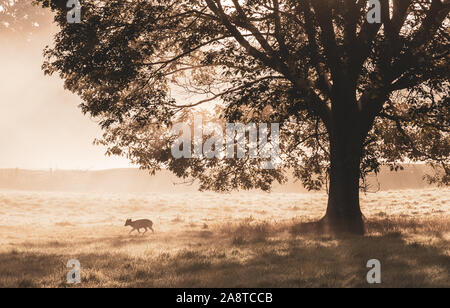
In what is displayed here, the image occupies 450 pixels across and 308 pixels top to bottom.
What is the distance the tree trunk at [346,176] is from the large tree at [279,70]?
33mm

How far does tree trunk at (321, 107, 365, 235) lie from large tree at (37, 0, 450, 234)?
0.11 ft

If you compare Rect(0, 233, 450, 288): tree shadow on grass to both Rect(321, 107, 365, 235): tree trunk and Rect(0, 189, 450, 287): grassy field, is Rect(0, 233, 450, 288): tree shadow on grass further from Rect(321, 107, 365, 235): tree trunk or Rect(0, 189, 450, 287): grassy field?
Rect(321, 107, 365, 235): tree trunk

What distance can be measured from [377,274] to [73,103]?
283 ft

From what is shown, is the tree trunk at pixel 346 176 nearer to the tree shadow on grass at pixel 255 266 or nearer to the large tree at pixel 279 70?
the large tree at pixel 279 70

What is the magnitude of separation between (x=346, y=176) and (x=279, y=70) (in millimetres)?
4052

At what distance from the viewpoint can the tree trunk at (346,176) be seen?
47.0 ft

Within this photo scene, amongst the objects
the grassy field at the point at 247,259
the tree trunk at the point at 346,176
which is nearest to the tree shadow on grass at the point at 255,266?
the grassy field at the point at 247,259

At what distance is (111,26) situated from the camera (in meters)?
13.7

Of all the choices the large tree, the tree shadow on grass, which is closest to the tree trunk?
the large tree

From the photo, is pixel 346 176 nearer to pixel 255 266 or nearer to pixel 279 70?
pixel 279 70

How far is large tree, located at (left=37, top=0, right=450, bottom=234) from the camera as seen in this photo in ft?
41.6

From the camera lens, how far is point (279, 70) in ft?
45.2

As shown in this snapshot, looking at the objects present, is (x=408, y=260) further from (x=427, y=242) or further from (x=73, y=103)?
(x=73, y=103)
